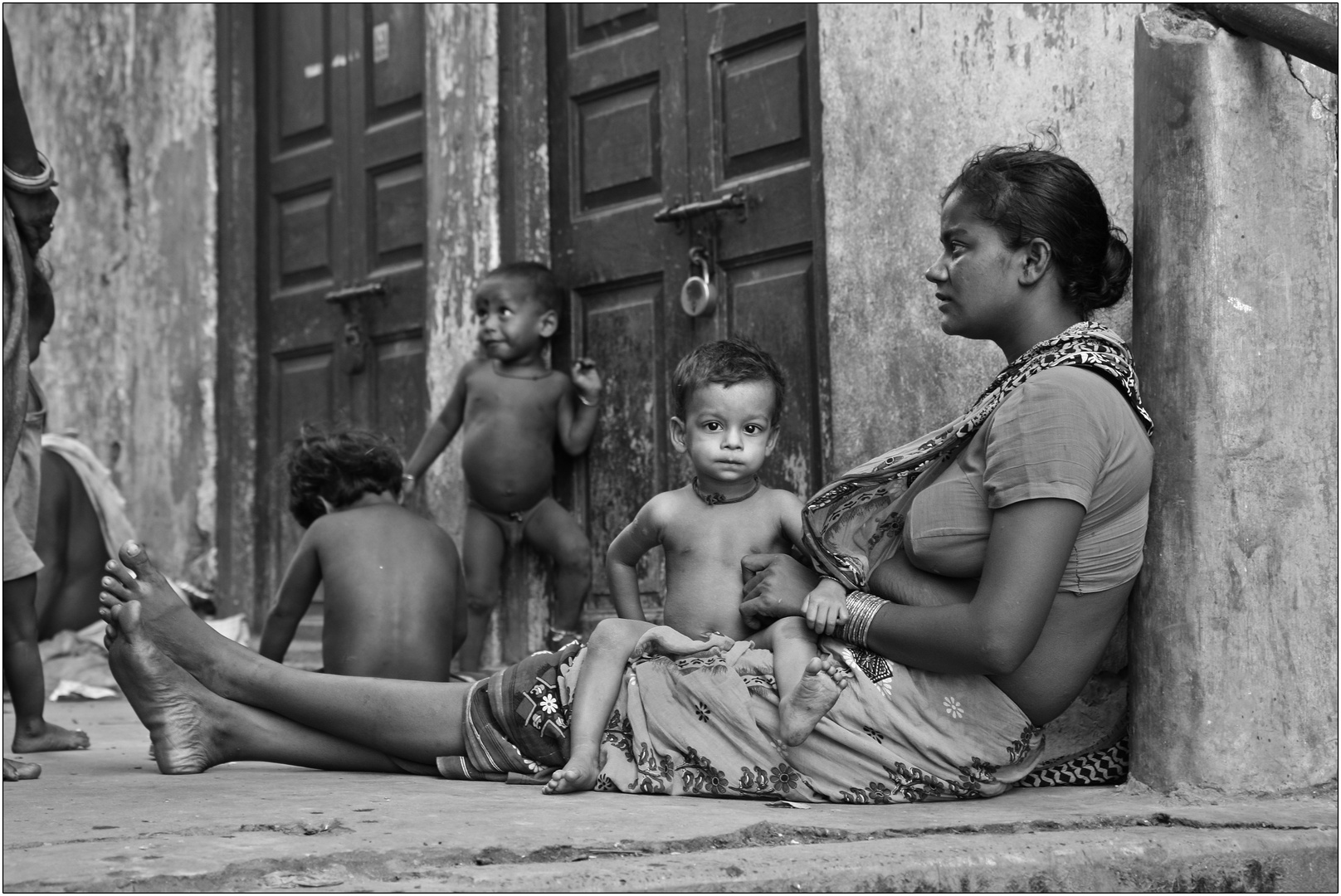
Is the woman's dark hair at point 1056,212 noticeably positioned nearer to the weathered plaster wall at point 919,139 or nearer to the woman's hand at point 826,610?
the weathered plaster wall at point 919,139

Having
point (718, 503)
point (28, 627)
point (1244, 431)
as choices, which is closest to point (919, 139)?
point (718, 503)

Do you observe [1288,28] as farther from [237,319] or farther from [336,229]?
[237,319]

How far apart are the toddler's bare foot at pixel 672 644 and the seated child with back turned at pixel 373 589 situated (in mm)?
1120

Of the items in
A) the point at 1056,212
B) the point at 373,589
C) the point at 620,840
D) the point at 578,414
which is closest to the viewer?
the point at 620,840

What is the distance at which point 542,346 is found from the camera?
16.1 feet

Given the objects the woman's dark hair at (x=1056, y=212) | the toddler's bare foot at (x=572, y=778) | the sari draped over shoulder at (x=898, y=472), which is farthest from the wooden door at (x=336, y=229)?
the woman's dark hair at (x=1056, y=212)

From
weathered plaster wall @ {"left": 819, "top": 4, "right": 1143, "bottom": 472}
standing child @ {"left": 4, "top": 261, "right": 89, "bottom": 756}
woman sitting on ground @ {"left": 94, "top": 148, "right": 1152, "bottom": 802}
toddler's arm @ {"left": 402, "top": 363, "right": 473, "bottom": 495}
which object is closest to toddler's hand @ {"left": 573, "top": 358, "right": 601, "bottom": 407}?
toddler's arm @ {"left": 402, "top": 363, "right": 473, "bottom": 495}

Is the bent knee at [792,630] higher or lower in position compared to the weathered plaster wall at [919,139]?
lower

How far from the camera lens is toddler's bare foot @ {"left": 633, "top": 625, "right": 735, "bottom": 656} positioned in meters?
2.84

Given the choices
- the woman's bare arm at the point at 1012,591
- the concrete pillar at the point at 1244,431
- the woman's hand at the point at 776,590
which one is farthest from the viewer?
the woman's hand at the point at 776,590

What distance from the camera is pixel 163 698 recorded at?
118 inches

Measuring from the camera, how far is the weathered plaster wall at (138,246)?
6281 mm

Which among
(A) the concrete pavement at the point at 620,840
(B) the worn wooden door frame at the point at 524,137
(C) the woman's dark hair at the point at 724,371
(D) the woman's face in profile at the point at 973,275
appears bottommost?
(A) the concrete pavement at the point at 620,840

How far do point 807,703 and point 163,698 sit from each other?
1325mm
